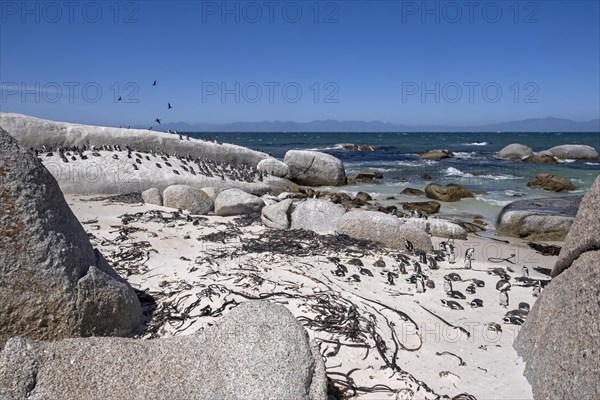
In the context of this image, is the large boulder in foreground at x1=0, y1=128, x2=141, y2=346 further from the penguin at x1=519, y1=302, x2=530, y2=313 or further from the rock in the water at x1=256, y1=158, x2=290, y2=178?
the rock in the water at x1=256, y1=158, x2=290, y2=178

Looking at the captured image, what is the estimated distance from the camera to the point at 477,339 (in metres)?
4.57

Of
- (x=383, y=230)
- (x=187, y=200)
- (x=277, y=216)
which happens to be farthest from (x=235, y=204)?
(x=383, y=230)

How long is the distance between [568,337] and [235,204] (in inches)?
293

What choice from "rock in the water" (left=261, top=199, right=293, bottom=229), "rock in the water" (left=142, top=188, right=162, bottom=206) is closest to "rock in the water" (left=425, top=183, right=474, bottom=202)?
"rock in the water" (left=261, top=199, right=293, bottom=229)

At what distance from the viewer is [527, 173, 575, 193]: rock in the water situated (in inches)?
732

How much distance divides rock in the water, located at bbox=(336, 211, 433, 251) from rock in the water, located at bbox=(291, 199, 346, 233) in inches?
12.8

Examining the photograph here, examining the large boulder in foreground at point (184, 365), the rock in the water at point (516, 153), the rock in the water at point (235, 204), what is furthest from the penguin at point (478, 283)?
the rock in the water at point (516, 153)

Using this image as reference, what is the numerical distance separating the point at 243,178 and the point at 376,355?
12.3 metres

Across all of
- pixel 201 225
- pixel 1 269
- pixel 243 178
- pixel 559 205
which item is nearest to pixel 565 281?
pixel 1 269

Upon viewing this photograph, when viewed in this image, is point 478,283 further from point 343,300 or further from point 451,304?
point 343,300

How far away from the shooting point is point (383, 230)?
26.4 ft

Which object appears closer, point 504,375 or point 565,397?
point 565,397

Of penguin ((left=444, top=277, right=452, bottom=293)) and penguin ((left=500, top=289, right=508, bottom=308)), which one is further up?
penguin ((left=444, top=277, right=452, bottom=293))

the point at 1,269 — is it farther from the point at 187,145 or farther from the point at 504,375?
the point at 187,145
